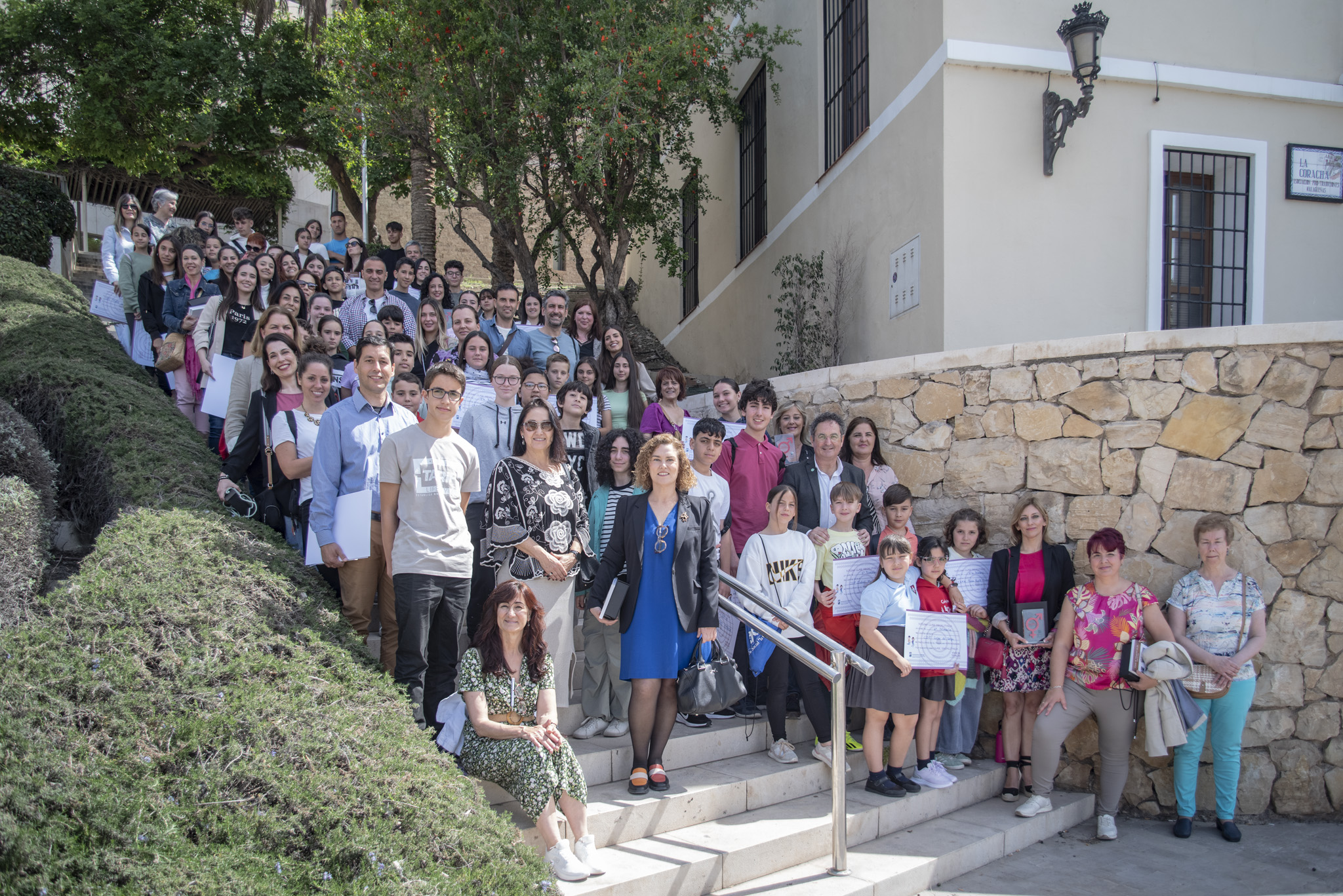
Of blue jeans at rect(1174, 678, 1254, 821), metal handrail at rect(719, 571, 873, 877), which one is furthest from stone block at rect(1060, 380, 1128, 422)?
metal handrail at rect(719, 571, 873, 877)

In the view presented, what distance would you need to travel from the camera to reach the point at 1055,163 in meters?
7.67

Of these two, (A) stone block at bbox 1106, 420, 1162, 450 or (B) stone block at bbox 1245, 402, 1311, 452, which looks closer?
(B) stone block at bbox 1245, 402, 1311, 452

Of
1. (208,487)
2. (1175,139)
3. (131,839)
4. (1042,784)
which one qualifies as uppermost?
(1175,139)

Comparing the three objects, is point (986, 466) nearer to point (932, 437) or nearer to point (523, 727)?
point (932, 437)

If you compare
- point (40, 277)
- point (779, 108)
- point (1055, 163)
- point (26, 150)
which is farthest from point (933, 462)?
point (26, 150)

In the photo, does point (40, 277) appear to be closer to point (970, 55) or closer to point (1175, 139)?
point (970, 55)

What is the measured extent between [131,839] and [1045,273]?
7.41 meters

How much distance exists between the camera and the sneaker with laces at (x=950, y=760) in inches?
226

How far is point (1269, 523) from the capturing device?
5.78 metres

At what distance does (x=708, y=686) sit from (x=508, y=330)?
183 inches

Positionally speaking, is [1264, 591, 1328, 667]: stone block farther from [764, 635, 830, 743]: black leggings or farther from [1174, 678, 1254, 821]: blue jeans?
[764, 635, 830, 743]: black leggings

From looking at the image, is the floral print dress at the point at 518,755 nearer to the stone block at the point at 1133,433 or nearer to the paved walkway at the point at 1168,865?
the paved walkway at the point at 1168,865

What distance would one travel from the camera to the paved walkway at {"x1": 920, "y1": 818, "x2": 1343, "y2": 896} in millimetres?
4715

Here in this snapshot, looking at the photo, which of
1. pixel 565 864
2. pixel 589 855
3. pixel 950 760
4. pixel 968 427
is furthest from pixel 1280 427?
pixel 565 864
